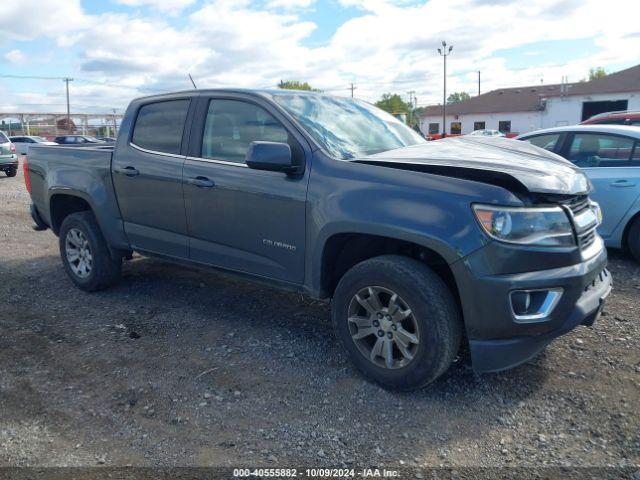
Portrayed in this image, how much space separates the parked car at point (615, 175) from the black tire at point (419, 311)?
3665 millimetres

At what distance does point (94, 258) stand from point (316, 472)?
134 inches

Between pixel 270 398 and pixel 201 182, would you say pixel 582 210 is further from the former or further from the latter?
pixel 201 182

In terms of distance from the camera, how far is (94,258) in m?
5.16

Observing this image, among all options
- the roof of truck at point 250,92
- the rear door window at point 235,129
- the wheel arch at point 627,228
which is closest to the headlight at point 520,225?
the rear door window at point 235,129

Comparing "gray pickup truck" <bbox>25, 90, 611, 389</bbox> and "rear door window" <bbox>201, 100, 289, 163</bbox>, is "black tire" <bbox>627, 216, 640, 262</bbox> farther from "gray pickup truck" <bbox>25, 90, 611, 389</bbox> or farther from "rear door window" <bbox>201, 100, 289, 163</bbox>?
"rear door window" <bbox>201, 100, 289, 163</bbox>

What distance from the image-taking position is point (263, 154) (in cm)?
347

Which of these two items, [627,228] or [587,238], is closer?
[587,238]

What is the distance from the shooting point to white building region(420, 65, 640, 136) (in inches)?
1585

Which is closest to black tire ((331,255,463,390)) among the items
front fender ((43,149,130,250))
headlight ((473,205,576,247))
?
headlight ((473,205,576,247))

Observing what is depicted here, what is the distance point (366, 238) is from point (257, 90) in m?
1.48

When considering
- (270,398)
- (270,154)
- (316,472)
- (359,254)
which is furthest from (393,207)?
(316,472)

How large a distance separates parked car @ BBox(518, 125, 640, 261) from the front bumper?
324cm

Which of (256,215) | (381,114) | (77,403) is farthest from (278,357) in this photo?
(381,114)

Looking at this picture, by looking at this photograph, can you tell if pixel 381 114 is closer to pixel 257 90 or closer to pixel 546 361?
pixel 257 90
